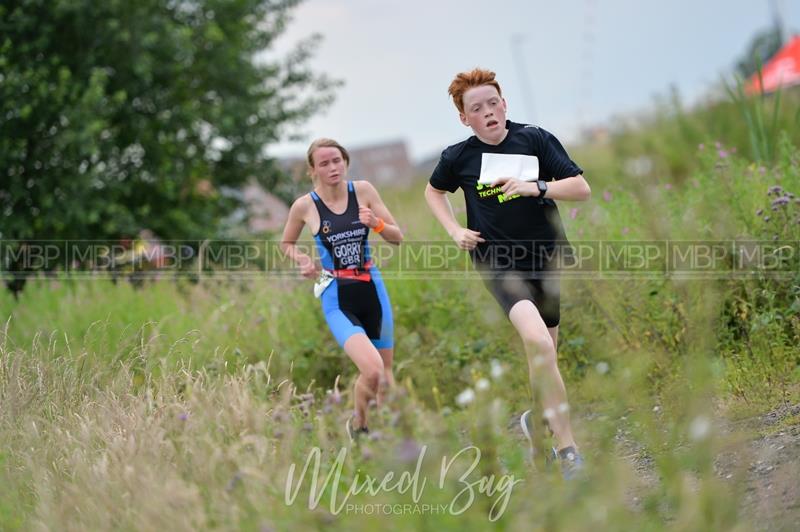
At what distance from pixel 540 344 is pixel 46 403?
2.44 metres

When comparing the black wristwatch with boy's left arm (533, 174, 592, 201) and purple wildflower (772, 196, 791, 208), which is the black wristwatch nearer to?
boy's left arm (533, 174, 592, 201)

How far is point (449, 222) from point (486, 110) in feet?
2.06

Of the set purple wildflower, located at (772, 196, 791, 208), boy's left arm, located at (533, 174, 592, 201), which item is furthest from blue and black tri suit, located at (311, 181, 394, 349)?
purple wildflower, located at (772, 196, 791, 208)

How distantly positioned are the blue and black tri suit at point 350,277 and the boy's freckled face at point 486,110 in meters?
1.18

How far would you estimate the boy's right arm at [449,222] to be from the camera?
4.81 metres

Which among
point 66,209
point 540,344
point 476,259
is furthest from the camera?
point 66,209

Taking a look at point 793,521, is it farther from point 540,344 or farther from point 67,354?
point 67,354

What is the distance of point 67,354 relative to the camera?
5.25m

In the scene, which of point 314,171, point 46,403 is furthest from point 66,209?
point 46,403

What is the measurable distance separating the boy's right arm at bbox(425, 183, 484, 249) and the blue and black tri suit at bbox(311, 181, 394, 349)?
633mm

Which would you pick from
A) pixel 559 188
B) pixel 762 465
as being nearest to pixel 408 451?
pixel 762 465

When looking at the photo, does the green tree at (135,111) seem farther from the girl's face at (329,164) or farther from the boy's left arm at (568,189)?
the boy's left arm at (568,189)

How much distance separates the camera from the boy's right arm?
15.8 feet

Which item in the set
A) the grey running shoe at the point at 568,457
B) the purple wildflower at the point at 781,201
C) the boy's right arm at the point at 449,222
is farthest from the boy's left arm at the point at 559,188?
the purple wildflower at the point at 781,201
